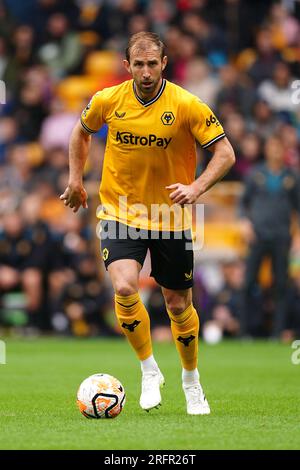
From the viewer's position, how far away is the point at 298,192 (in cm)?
1577

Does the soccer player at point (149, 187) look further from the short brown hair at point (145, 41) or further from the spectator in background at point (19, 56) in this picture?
the spectator in background at point (19, 56)

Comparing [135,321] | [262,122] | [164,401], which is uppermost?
[262,122]

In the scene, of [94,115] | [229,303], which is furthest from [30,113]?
[94,115]

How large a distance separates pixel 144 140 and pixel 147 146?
5cm

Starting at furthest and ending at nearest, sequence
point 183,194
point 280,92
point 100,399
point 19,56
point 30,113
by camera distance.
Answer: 1. point 19,56
2. point 30,113
3. point 280,92
4. point 100,399
5. point 183,194

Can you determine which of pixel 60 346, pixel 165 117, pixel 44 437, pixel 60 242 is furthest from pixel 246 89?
pixel 44 437

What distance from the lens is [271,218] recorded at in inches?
619

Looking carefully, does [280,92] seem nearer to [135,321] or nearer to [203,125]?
[203,125]

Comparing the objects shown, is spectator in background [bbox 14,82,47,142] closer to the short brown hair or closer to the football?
the short brown hair

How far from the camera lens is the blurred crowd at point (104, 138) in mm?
15891

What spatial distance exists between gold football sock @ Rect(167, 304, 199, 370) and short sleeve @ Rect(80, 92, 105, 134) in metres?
1.42

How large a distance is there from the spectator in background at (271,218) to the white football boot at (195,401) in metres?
7.66

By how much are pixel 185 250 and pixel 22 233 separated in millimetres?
9583

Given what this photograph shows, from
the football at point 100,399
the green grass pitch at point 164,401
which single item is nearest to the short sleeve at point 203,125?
the football at point 100,399
